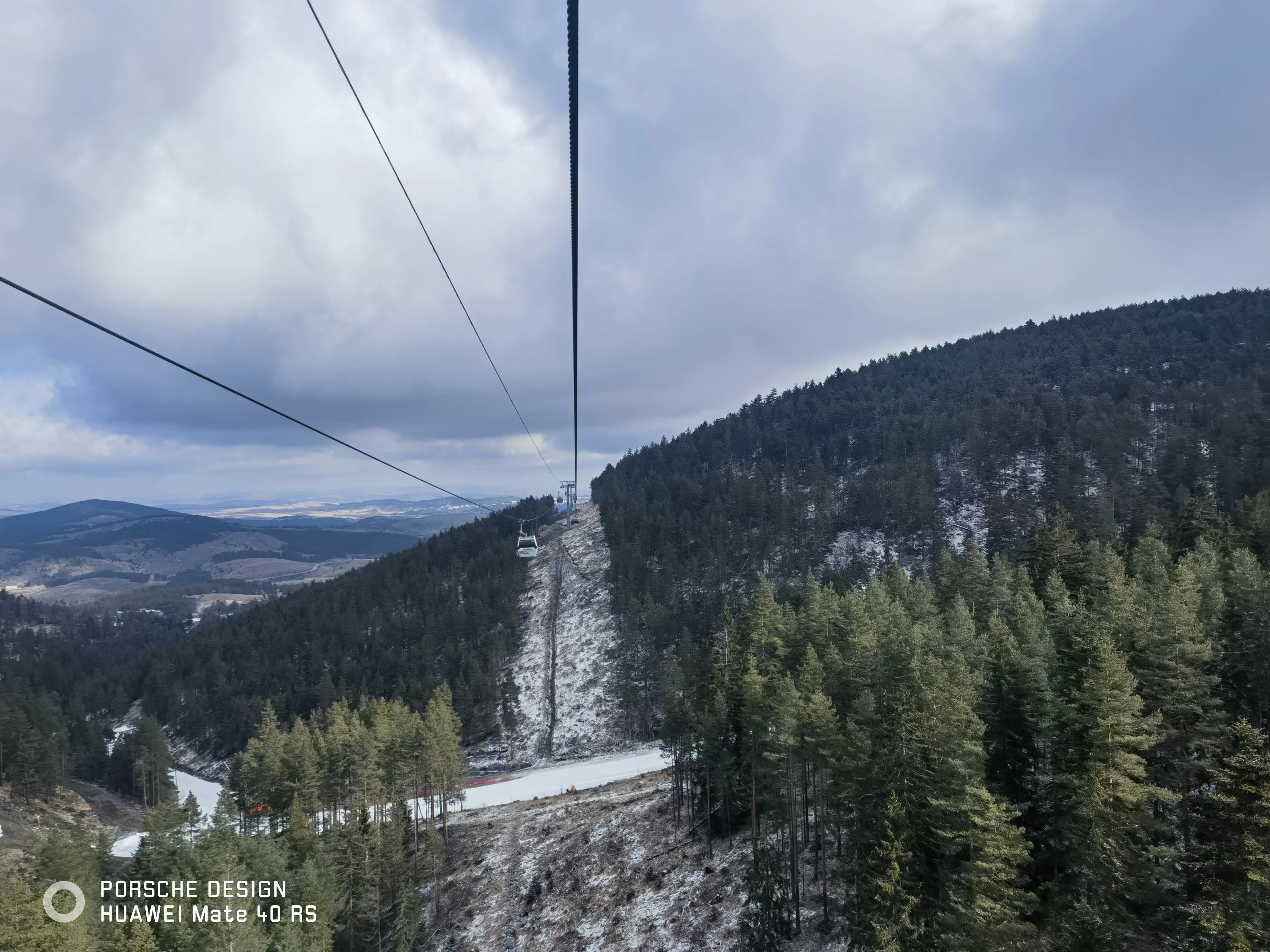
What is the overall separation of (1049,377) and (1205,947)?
579 ft

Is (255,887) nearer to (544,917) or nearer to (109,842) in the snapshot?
(544,917)

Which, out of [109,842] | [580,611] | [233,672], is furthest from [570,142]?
[233,672]

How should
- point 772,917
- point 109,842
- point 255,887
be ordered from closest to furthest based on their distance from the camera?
1. point 772,917
2. point 255,887
3. point 109,842

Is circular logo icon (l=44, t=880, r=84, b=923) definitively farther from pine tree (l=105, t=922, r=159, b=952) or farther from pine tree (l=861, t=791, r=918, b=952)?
pine tree (l=861, t=791, r=918, b=952)

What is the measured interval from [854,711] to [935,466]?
105 m

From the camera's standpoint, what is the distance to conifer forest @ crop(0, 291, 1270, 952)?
1977cm

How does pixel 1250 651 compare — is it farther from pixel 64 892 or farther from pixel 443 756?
pixel 64 892

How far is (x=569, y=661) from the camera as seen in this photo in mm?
99312

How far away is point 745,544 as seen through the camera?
376 ft

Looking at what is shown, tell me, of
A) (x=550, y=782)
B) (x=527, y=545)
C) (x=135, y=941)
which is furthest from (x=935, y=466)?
(x=135, y=941)

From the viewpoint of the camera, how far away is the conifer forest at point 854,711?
1977 centimetres

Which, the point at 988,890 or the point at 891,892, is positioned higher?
the point at 988,890

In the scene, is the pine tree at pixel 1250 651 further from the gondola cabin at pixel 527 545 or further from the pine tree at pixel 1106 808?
the gondola cabin at pixel 527 545

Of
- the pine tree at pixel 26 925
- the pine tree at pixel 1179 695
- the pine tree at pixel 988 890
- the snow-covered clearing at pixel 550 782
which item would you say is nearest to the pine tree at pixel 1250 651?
the pine tree at pixel 1179 695
